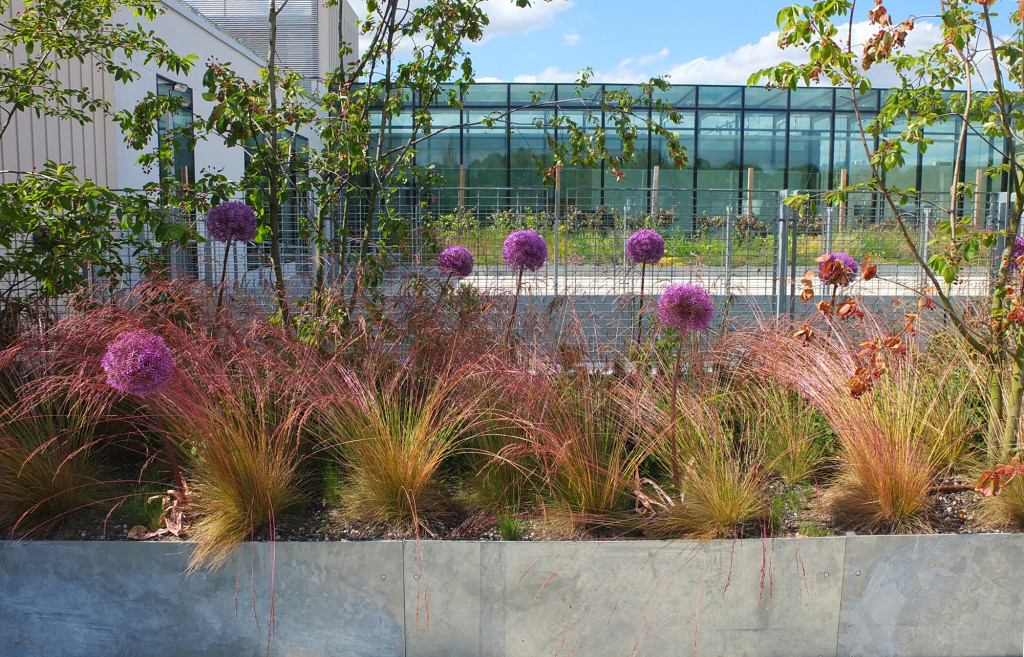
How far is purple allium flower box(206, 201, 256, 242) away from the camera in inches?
169

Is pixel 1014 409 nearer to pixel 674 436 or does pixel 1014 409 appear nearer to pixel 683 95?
pixel 674 436

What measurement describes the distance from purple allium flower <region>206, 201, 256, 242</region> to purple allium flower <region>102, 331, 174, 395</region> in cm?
158

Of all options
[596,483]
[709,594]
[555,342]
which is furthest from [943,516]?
[555,342]

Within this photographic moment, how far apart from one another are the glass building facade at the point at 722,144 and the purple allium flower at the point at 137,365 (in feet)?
52.1

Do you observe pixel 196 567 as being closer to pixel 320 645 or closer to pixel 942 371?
pixel 320 645

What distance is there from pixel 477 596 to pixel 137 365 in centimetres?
134

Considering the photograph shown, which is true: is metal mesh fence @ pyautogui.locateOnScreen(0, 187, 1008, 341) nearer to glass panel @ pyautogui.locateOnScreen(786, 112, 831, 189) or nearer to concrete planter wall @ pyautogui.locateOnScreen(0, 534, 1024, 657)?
concrete planter wall @ pyautogui.locateOnScreen(0, 534, 1024, 657)

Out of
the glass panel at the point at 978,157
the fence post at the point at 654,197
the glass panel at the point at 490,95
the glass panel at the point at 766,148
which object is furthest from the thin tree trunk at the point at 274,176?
the glass panel at the point at 978,157

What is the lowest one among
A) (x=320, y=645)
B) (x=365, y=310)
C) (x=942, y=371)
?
(x=320, y=645)

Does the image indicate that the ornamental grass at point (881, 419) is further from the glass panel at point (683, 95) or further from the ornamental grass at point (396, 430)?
the glass panel at point (683, 95)

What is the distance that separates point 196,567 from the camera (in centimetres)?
286

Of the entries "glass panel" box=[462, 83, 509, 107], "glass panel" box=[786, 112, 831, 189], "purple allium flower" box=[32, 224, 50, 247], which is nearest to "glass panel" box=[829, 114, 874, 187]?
"glass panel" box=[786, 112, 831, 189]

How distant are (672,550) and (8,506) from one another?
2.35m

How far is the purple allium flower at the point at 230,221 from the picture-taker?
4.29 metres
